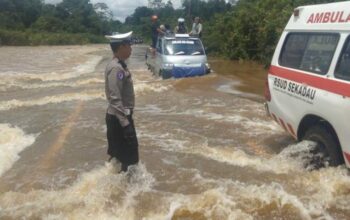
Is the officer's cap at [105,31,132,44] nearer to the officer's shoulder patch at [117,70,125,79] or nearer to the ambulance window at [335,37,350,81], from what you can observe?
the officer's shoulder patch at [117,70,125,79]

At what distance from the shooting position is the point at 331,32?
5.49 m

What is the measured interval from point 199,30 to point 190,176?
14828 millimetres

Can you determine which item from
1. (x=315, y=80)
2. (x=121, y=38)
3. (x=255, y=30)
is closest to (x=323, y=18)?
(x=315, y=80)

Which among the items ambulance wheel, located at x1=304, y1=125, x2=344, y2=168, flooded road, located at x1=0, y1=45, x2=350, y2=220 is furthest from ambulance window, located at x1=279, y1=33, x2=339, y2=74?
flooded road, located at x1=0, y1=45, x2=350, y2=220

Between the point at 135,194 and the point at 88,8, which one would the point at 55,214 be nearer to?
the point at 135,194

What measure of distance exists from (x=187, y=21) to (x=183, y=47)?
92.4 ft

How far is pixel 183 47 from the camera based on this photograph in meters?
16.3

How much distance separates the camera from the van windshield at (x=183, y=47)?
637 inches

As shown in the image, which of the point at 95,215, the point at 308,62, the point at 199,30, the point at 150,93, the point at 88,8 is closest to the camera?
the point at 95,215

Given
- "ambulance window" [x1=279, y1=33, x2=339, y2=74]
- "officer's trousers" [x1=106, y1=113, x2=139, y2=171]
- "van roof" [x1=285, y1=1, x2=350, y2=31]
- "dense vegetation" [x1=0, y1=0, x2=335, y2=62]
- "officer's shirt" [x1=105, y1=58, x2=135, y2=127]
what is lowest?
"dense vegetation" [x1=0, y1=0, x2=335, y2=62]

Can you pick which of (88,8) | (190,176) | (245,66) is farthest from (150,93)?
(88,8)

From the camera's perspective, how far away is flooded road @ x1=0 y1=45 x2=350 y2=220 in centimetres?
529

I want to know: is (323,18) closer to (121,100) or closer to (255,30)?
(121,100)

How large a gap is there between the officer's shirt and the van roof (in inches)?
94.7
